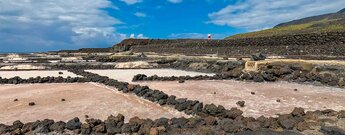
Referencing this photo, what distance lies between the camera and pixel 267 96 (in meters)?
10.5

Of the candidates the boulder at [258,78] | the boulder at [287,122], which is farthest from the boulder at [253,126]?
the boulder at [258,78]

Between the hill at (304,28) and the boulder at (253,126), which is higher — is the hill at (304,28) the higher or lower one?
the higher one

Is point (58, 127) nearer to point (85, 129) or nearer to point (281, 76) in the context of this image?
point (85, 129)

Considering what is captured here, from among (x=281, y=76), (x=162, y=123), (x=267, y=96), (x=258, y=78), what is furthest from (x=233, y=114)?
(x=281, y=76)

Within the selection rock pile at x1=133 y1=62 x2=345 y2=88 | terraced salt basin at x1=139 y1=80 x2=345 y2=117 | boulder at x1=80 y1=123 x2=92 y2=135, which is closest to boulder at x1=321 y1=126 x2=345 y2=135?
terraced salt basin at x1=139 y1=80 x2=345 y2=117

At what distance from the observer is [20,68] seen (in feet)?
75.5

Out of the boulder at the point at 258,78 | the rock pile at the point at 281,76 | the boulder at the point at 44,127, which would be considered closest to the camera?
the boulder at the point at 44,127

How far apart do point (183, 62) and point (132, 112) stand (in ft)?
54.1

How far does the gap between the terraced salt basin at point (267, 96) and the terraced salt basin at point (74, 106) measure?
1.78 m

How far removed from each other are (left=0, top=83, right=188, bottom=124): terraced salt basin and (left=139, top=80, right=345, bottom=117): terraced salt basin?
1779 mm

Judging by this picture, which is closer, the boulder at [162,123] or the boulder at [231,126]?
the boulder at [231,126]

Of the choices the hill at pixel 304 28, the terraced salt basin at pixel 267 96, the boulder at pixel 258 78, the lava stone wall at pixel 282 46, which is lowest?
the terraced salt basin at pixel 267 96

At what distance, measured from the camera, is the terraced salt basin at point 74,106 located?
25.9ft

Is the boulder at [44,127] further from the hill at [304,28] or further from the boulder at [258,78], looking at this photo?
the hill at [304,28]
